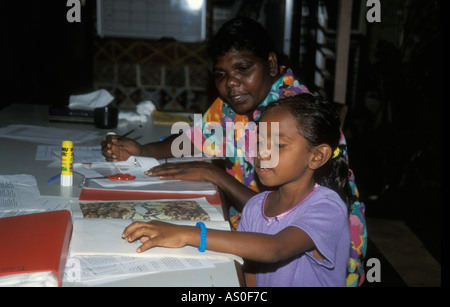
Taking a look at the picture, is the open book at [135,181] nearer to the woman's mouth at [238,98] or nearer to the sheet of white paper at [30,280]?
the woman's mouth at [238,98]

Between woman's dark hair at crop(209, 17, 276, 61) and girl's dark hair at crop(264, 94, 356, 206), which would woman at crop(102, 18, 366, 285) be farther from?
girl's dark hair at crop(264, 94, 356, 206)

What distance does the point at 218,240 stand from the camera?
1.07 meters

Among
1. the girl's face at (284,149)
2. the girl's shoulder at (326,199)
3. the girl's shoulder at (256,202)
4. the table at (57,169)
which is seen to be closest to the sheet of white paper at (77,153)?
the table at (57,169)

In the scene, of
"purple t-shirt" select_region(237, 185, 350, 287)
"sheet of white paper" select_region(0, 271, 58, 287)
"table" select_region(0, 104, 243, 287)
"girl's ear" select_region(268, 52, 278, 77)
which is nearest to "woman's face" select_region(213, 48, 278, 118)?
"girl's ear" select_region(268, 52, 278, 77)

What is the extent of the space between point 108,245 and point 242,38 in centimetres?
92

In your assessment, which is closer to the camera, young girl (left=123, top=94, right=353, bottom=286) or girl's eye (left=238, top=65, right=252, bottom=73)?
young girl (left=123, top=94, right=353, bottom=286)

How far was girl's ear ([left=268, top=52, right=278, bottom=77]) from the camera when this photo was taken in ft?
5.83

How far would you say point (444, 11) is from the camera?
2180 mm

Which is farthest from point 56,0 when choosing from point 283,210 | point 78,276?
point 78,276

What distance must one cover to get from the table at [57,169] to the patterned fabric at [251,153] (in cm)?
40

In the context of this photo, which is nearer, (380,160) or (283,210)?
(283,210)

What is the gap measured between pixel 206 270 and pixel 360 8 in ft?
14.6

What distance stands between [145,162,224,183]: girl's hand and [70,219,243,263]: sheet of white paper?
1.69 ft
